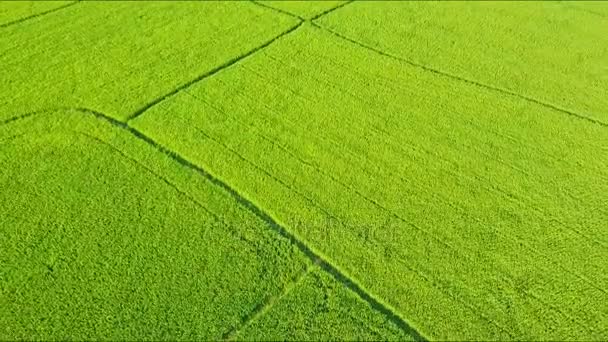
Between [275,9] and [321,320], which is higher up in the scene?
[275,9]

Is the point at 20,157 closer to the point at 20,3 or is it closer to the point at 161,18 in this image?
the point at 161,18

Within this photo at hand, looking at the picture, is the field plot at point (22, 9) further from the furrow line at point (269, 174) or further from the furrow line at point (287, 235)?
the furrow line at point (269, 174)

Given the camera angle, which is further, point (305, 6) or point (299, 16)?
point (305, 6)

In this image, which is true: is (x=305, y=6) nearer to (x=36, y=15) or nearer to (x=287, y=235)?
(x=36, y=15)

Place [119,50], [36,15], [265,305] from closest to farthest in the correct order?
[265,305] → [119,50] → [36,15]

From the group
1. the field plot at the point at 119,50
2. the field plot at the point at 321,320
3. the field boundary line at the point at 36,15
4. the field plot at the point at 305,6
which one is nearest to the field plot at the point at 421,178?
the field plot at the point at 321,320

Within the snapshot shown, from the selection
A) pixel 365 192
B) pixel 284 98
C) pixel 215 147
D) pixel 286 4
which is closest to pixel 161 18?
pixel 286 4

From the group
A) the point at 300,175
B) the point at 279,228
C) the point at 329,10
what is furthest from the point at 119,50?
the point at 279,228
